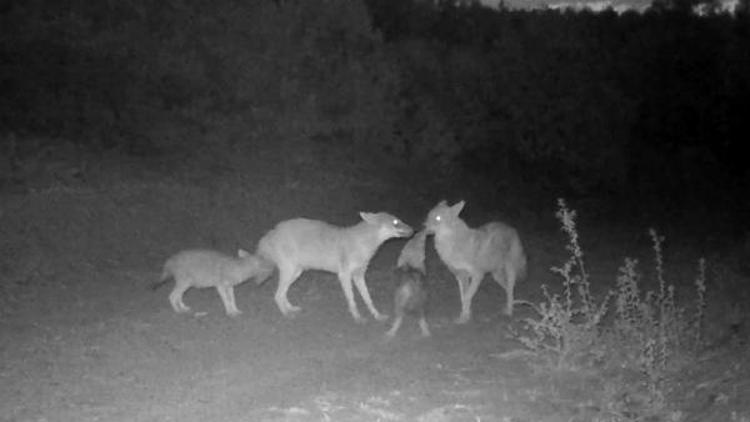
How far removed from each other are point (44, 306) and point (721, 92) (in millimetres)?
23518

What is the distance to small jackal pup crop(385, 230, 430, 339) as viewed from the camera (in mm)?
11203

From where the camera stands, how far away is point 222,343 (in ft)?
35.8

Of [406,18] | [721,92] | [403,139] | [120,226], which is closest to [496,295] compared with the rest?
[120,226]

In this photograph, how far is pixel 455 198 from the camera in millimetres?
21781

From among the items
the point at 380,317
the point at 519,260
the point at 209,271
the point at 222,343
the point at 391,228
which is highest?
the point at 391,228

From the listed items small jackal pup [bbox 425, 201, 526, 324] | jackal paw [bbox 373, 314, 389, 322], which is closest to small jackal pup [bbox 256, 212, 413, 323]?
jackal paw [bbox 373, 314, 389, 322]

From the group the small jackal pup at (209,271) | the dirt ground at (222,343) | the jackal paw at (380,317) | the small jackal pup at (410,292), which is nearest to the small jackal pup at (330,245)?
the jackal paw at (380,317)

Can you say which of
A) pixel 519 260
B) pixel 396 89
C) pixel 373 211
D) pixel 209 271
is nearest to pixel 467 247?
pixel 519 260

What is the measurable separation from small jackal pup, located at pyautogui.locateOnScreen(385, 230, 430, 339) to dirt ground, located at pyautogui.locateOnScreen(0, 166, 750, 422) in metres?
0.29

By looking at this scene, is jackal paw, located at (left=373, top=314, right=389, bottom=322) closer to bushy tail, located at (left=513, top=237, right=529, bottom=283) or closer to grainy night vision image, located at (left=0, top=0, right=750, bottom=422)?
grainy night vision image, located at (left=0, top=0, right=750, bottom=422)

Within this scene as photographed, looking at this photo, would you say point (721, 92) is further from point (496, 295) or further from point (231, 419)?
point (231, 419)

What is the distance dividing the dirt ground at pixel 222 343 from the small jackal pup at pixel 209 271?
8.9 inches

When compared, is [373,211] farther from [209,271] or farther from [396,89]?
[209,271]

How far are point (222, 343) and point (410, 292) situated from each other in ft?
6.62
